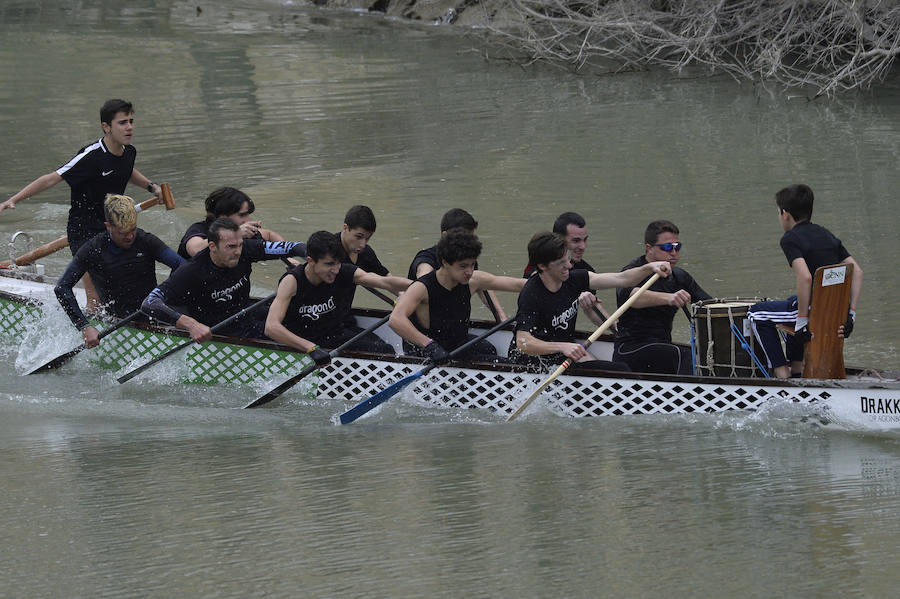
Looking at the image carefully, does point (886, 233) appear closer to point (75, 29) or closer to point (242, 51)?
point (242, 51)

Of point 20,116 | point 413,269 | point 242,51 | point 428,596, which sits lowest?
point 428,596

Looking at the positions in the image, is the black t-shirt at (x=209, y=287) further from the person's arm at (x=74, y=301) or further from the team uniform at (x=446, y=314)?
the team uniform at (x=446, y=314)

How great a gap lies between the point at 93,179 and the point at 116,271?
3.31 feet

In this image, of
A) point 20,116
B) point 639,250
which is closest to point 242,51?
point 20,116

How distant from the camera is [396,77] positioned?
79.5 ft

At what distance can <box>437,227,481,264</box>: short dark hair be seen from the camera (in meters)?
8.19

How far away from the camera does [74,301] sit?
952cm

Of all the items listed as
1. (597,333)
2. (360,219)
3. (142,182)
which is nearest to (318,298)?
(360,219)

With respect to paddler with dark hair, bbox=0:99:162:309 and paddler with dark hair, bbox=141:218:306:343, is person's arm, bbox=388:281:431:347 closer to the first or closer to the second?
paddler with dark hair, bbox=141:218:306:343

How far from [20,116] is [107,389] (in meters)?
13.1

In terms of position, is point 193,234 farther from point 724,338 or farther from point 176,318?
point 724,338

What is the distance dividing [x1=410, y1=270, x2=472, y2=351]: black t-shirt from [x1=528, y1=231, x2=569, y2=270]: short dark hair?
82cm

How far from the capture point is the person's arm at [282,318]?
8938mm

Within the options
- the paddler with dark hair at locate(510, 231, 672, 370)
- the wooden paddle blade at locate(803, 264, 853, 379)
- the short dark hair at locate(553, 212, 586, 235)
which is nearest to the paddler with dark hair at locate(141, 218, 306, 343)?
the short dark hair at locate(553, 212, 586, 235)
